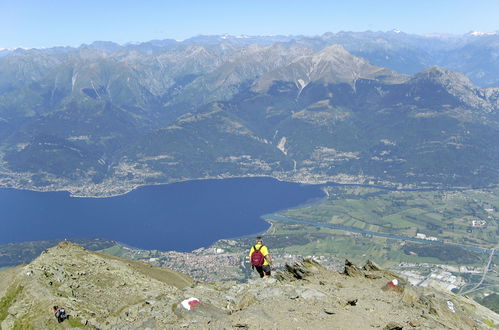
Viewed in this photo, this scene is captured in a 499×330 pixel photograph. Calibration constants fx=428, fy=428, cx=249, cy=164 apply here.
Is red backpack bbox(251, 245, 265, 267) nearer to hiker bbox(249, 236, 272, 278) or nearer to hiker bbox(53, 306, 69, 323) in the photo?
hiker bbox(249, 236, 272, 278)

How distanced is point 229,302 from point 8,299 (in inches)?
727

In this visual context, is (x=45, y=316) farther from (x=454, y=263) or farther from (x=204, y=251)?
(x=454, y=263)

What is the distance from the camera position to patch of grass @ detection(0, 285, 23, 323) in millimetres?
32684

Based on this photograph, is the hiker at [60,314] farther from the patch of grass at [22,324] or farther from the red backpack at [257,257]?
the red backpack at [257,257]

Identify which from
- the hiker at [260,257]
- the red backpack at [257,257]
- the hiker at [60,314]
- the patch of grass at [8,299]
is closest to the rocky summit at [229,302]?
the patch of grass at [8,299]

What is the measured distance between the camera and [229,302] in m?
30.1

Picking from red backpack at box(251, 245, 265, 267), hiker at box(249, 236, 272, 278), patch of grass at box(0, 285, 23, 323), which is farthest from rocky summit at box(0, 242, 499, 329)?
red backpack at box(251, 245, 265, 267)

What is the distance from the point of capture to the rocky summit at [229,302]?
26.0 m

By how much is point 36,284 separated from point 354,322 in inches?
997

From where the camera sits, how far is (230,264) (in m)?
166

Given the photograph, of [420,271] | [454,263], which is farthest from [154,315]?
[454,263]

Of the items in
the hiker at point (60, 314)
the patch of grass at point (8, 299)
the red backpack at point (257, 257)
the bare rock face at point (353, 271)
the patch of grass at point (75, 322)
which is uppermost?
the red backpack at point (257, 257)

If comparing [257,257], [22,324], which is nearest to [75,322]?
[22,324]

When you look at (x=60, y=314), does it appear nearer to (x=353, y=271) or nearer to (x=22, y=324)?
(x=22, y=324)
